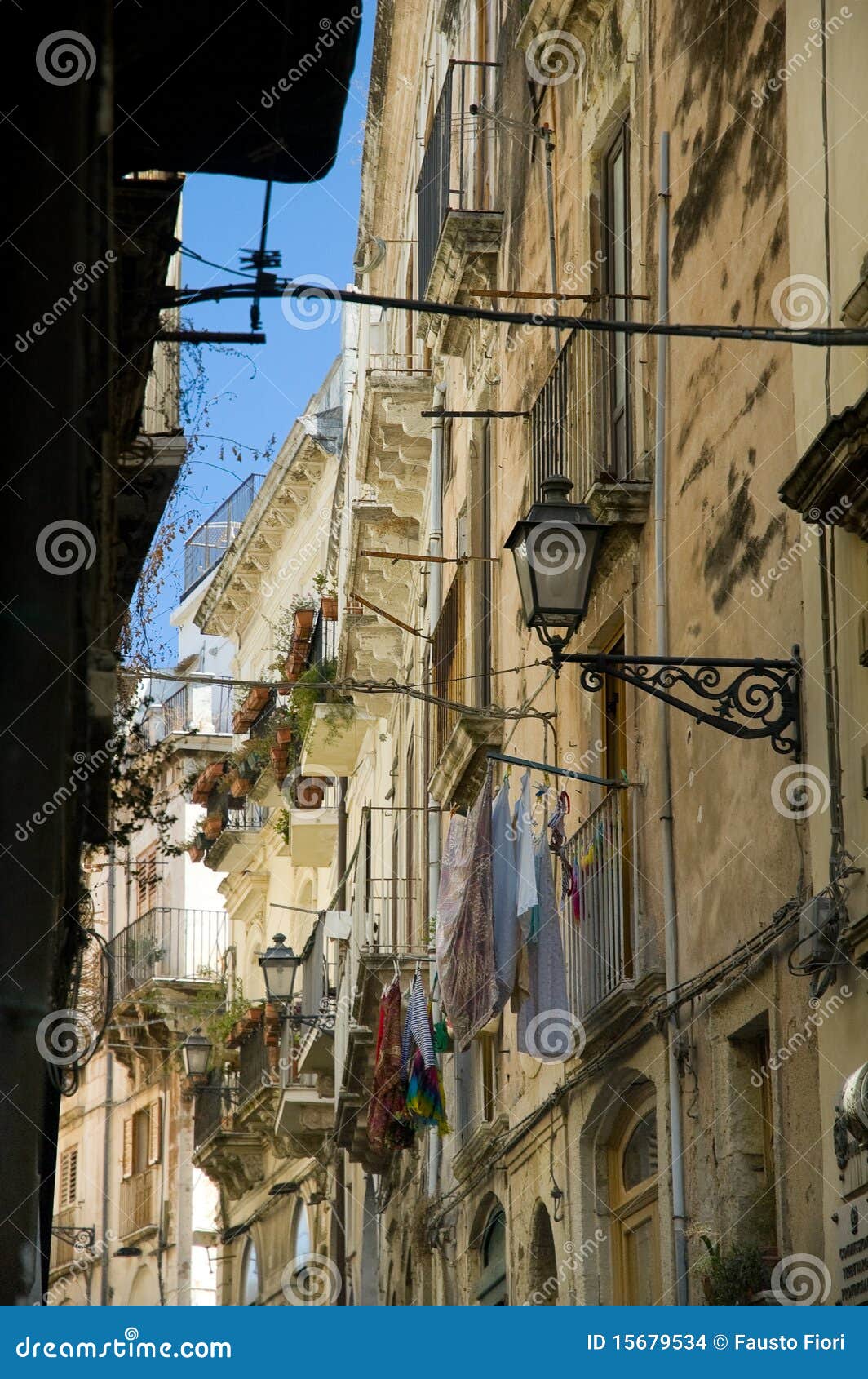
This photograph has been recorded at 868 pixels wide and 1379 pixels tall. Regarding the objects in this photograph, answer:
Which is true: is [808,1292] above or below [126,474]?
below

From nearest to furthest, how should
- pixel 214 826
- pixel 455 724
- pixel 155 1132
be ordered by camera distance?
pixel 455 724 < pixel 214 826 < pixel 155 1132

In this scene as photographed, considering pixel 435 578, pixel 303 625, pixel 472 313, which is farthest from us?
pixel 303 625

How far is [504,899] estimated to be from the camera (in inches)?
472

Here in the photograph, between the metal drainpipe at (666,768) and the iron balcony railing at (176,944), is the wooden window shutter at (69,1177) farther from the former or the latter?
the metal drainpipe at (666,768)

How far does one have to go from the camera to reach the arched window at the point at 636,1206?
11.5 m

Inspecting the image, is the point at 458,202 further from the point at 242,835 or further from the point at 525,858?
the point at 242,835

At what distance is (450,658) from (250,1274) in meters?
21.8

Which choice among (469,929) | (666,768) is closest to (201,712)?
(469,929)

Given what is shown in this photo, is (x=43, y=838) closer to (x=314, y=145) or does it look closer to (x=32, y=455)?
(x=32, y=455)

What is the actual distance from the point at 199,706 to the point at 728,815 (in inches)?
1410

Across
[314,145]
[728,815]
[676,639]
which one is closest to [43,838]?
[314,145]

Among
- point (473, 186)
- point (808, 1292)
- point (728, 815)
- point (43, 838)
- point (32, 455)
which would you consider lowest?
point (808, 1292)

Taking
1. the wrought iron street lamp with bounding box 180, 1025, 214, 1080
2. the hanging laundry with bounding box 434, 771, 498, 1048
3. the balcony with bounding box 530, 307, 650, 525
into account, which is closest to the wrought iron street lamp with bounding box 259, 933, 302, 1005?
the wrought iron street lamp with bounding box 180, 1025, 214, 1080

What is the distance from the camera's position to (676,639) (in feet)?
36.5
